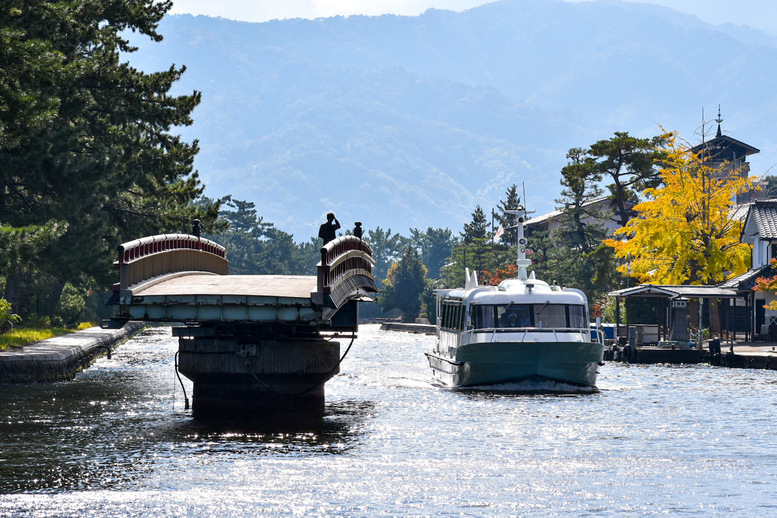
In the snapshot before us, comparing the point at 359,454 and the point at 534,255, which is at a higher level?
the point at 534,255

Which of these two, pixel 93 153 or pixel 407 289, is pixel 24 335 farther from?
pixel 407 289

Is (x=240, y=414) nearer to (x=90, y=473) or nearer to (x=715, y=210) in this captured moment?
(x=90, y=473)

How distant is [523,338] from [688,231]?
103 feet

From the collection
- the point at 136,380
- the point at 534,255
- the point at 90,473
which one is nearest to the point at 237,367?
the point at 90,473

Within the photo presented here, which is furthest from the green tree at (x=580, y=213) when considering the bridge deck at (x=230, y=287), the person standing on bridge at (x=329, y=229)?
the bridge deck at (x=230, y=287)

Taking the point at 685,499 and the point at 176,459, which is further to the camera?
the point at 176,459

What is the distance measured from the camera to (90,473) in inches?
874

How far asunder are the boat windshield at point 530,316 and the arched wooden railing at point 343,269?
4.05 m

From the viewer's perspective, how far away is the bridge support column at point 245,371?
106ft

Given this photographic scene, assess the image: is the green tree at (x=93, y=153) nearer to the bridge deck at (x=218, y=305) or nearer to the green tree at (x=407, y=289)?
the bridge deck at (x=218, y=305)

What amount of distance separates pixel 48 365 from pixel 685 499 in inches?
1053

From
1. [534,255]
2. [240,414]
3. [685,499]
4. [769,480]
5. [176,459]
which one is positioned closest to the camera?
[685,499]

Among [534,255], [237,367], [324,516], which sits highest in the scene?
[534,255]

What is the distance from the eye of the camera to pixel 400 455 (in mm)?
25172
